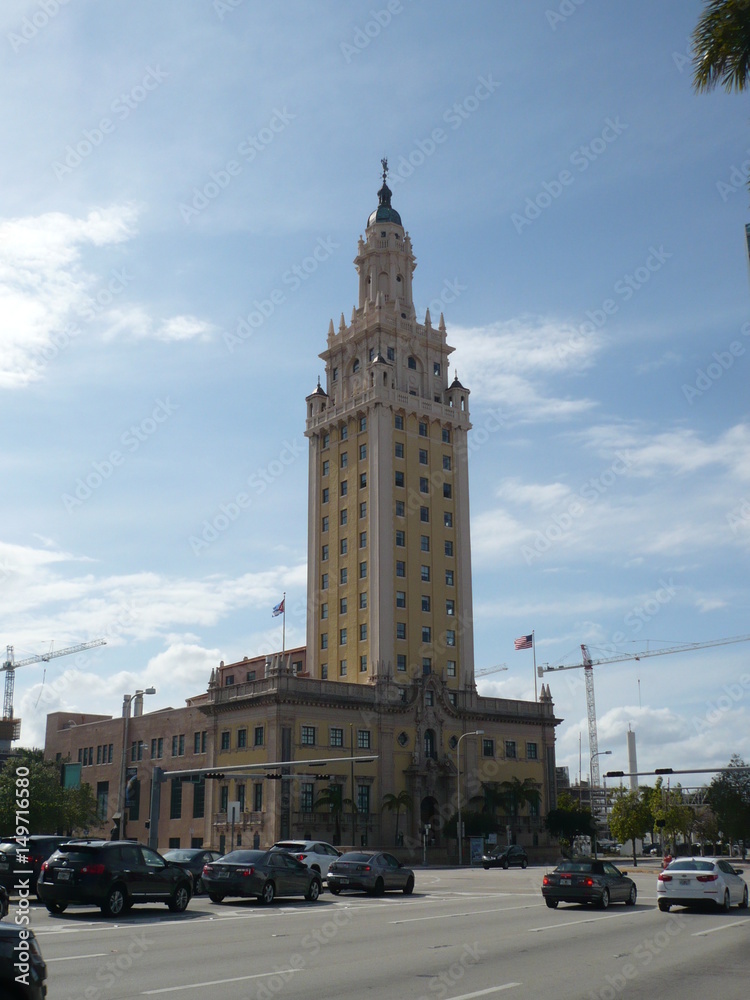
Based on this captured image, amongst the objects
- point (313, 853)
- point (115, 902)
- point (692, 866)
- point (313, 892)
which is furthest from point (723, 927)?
point (313, 853)

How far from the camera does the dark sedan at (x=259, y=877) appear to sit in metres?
29.4

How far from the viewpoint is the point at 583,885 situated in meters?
28.6

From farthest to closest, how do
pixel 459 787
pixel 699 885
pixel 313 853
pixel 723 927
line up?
pixel 459 787, pixel 313 853, pixel 699 885, pixel 723 927

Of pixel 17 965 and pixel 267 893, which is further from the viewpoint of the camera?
pixel 267 893

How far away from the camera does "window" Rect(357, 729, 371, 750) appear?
75.9m

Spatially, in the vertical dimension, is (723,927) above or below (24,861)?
below

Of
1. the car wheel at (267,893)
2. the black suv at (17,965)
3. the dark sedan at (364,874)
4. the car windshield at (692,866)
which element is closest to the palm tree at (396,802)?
the dark sedan at (364,874)

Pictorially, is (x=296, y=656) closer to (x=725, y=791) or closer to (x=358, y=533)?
(x=358, y=533)

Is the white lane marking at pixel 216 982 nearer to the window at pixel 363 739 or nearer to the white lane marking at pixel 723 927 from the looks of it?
the white lane marking at pixel 723 927

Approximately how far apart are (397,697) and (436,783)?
7539 millimetres

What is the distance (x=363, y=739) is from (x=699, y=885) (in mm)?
50760

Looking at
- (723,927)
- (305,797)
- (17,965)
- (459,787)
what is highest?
(17,965)

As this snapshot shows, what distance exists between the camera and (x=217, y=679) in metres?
80.1

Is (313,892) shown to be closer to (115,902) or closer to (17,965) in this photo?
(115,902)
